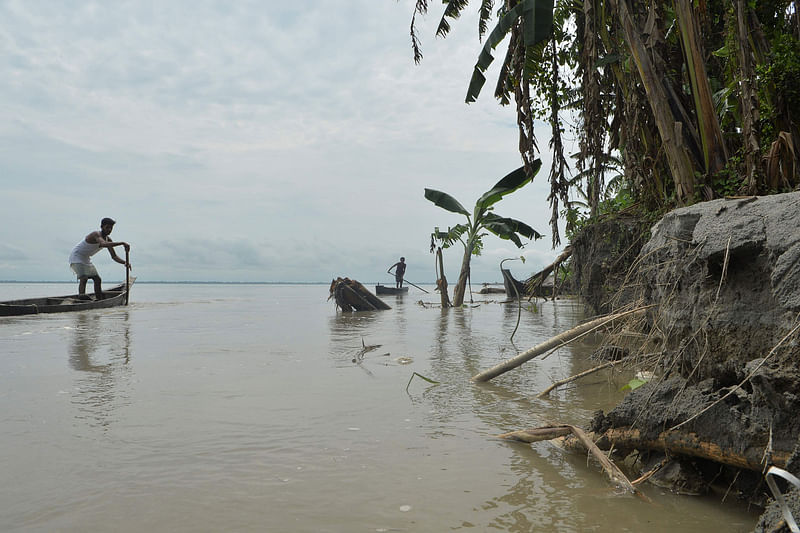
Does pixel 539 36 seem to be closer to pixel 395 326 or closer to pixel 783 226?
pixel 783 226

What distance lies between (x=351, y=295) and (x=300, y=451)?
41.8ft

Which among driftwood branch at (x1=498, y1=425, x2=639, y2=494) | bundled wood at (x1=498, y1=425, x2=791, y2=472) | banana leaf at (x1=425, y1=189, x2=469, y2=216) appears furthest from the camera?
banana leaf at (x1=425, y1=189, x2=469, y2=216)

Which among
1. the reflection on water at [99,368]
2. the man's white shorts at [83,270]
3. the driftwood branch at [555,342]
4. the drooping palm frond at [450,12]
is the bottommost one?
the reflection on water at [99,368]

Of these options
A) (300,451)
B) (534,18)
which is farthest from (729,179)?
(300,451)

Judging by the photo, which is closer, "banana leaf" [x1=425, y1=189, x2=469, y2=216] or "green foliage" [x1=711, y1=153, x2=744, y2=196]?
"green foliage" [x1=711, y1=153, x2=744, y2=196]

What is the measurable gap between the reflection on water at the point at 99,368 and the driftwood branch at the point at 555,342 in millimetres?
3078

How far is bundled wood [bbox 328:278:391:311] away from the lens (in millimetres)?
15625

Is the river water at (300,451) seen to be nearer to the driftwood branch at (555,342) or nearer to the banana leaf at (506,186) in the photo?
the driftwood branch at (555,342)

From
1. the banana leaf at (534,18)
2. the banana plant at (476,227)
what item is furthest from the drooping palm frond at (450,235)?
the banana leaf at (534,18)

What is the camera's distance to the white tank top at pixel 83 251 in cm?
1387

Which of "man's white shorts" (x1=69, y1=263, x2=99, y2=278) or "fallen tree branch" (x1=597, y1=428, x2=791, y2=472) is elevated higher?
"man's white shorts" (x1=69, y1=263, x2=99, y2=278)

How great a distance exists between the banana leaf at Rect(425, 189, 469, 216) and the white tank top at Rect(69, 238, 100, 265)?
9444 millimetres

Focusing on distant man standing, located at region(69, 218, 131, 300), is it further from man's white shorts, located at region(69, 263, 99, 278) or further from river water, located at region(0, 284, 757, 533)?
river water, located at region(0, 284, 757, 533)

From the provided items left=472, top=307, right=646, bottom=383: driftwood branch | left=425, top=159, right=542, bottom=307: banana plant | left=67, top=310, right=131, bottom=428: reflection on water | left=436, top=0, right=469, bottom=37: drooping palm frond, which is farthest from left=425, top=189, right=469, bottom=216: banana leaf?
left=472, top=307, right=646, bottom=383: driftwood branch
